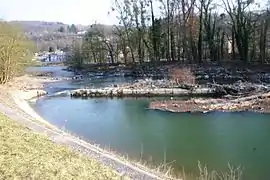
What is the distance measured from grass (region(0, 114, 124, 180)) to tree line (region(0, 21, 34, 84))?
1152 inches

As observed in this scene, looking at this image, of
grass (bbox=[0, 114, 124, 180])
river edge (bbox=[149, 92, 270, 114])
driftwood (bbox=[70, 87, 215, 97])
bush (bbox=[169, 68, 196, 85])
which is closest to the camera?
grass (bbox=[0, 114, 124, 180])

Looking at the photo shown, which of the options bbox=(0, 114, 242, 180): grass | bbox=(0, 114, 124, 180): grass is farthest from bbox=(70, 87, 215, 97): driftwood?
bbox=(0, 114, 124, 180): grass

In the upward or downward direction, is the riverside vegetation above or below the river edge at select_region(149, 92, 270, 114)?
above

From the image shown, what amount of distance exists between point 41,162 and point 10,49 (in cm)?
3296

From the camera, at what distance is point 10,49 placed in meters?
41.4

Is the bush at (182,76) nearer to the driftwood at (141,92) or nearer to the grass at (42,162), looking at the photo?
the driftwood at (141,92)

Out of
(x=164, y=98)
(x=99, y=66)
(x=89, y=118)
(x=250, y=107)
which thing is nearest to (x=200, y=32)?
(x=99, y=66)

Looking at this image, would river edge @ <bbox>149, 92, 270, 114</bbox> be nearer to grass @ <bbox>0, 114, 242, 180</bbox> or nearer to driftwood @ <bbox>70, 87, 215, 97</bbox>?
driftwood @ <bbox>70, 87, 215, 97</bbox>

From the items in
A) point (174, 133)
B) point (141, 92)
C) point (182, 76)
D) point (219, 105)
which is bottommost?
point (174, 133)

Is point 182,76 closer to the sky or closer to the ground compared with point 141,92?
closer to the sky

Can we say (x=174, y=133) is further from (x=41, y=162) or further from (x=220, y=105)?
(x=41, y=162)

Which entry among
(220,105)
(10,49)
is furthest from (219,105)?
(10,49)

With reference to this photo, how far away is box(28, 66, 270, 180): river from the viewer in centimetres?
1647

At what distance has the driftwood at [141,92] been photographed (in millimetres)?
36625
